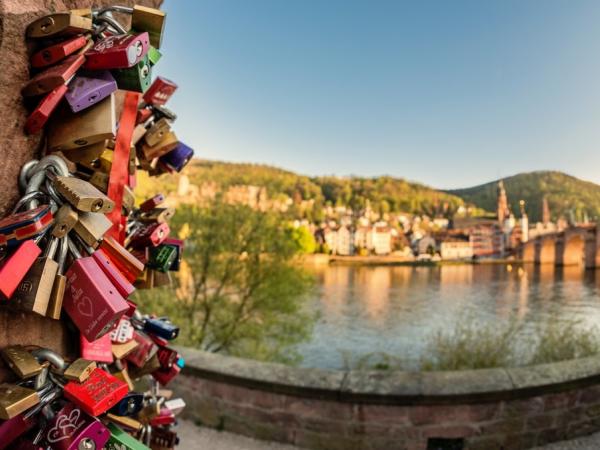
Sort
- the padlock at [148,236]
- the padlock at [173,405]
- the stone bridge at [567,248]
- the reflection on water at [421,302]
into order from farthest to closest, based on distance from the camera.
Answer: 1. the stone bridge at [567,248]
2. the reflection on water at [421,302]
3. the padlock at [173,405]
4. the padlock at [148,236]

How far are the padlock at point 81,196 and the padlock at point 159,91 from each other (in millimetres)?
638

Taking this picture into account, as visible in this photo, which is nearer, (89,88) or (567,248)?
(89,88)

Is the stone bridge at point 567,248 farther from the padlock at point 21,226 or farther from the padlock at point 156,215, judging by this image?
the padlock at point 21,226

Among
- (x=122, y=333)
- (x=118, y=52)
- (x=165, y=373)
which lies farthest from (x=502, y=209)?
(x=118, y=52)

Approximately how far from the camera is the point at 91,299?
0.80m

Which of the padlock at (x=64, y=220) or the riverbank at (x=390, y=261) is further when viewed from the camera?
the riverbank at (x=390, y=261)

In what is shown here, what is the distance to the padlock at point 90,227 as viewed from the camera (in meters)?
0.82

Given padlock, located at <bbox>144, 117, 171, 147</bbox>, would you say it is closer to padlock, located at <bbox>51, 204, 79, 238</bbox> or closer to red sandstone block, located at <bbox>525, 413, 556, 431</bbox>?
padlock, located at <bbox>51, 204, 79, 238</bbox>

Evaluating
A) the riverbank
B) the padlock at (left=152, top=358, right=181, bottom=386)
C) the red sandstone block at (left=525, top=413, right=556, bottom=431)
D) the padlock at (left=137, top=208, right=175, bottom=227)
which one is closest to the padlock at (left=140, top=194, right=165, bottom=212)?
the padlock at (left=137, top=208, right=175, bottom=227)

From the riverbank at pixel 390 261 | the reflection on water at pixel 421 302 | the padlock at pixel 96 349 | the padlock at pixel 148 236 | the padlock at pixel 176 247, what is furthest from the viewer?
the riverbank at pixel 390 261

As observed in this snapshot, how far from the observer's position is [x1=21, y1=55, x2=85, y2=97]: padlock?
0.77m

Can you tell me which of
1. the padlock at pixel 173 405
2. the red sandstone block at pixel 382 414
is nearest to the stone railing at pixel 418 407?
the red sandstone block at pixel 382 414

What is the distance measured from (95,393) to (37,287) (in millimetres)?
246

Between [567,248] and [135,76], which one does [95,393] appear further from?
[567,248]
